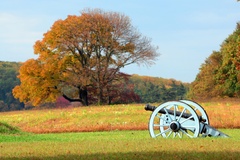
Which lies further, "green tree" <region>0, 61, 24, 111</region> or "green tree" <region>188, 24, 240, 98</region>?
"green tree" <region>0, 61, 24, 111</region>

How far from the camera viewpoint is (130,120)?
3362cm

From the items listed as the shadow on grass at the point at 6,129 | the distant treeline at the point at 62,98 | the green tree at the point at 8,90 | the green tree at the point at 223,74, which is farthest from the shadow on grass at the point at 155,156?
the green tree at the point at 8,90

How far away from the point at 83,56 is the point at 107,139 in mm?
38700

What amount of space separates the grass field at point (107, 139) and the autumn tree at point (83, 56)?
18.5 m

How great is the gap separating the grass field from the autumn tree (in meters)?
18.5

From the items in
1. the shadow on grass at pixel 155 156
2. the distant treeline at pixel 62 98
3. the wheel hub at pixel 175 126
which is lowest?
the shadow on grass at pixel 155 156

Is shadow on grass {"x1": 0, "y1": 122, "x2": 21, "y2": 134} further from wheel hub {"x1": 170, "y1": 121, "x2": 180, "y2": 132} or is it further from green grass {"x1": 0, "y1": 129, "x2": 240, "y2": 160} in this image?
green grass {"x1": 0, "y1": 129, "x2": 240, "y2": 160}

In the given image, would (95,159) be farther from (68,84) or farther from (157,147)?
(68,84)

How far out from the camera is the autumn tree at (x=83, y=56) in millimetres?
57250

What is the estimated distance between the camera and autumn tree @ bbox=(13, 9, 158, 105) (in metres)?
57.2

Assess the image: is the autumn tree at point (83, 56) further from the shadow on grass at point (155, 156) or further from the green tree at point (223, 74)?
the shadow on grass at point (155, 156)

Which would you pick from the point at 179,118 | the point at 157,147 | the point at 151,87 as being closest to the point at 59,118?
the point at 179,118

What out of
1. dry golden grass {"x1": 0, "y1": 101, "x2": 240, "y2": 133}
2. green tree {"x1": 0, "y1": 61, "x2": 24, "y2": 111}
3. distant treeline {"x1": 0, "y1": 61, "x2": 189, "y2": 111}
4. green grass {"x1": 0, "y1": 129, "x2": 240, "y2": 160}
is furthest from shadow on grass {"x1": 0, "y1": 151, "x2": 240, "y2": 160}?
green tree {"x1": 0, "y1": 61, "x2": 24, "y2": 111}

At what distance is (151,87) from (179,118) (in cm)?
7835
